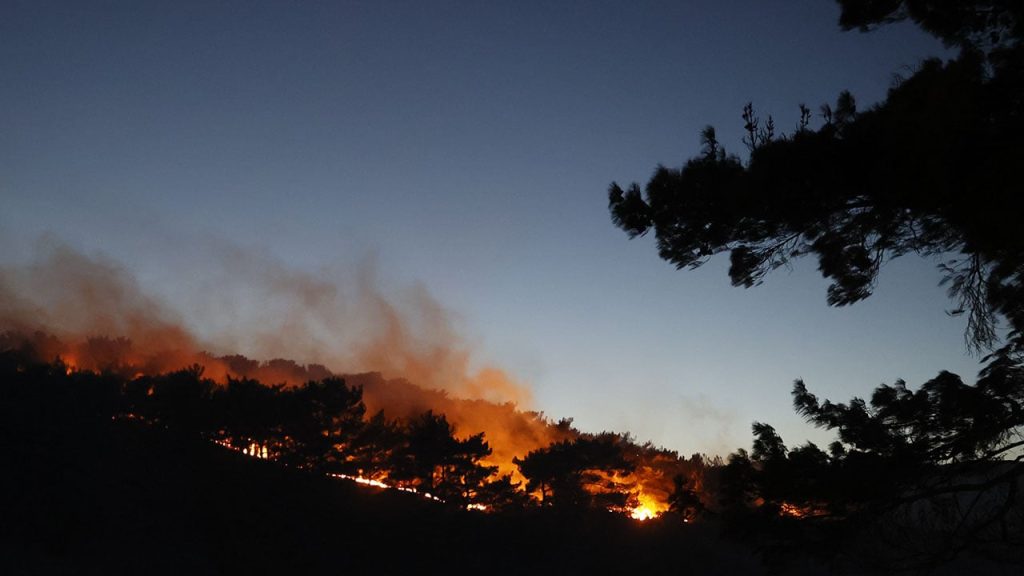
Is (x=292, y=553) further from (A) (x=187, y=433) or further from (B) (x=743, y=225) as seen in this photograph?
(B) (x=743, y=225)

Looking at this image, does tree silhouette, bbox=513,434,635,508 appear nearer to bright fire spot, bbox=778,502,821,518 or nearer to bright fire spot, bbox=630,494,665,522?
bright fire spot, bbox=630,494,665,522

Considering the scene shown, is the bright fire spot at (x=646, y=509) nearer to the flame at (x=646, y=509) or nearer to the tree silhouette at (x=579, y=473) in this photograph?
the flame at (x=646, y=509)

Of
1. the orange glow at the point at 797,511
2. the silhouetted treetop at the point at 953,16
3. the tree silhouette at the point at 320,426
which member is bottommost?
the orange glow at the point at 797,511

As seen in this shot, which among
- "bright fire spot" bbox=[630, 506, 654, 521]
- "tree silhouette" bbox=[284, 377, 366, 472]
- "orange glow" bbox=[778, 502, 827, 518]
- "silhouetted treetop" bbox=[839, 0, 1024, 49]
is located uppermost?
"tree silhouette" bbox=[284, 377, 366, 472]

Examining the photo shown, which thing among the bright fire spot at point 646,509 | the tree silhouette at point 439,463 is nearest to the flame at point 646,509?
the bright fire spot at point 646,509

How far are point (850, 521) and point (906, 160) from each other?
3.73 m

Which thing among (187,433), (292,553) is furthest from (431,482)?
(187,433)

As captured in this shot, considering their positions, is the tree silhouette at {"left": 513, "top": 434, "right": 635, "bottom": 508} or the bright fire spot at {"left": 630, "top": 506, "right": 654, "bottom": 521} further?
the bright fire spot at {"left": 630, "top": 506, "right": 654, "bottom": 521}

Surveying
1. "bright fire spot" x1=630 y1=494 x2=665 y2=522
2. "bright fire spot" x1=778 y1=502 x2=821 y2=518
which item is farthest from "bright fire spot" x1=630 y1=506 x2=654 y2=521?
"bright fire spot" x1=778 y1=502 x2=821 y2=518

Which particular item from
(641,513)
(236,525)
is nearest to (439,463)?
(236,525)

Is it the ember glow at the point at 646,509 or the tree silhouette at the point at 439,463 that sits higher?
the tree silhouette at the point at 439,463

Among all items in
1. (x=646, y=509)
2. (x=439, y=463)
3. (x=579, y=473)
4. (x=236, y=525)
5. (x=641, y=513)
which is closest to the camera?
(x=236, y=525)

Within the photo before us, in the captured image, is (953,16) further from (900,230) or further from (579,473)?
(579,473)

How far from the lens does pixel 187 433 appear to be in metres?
45.9
